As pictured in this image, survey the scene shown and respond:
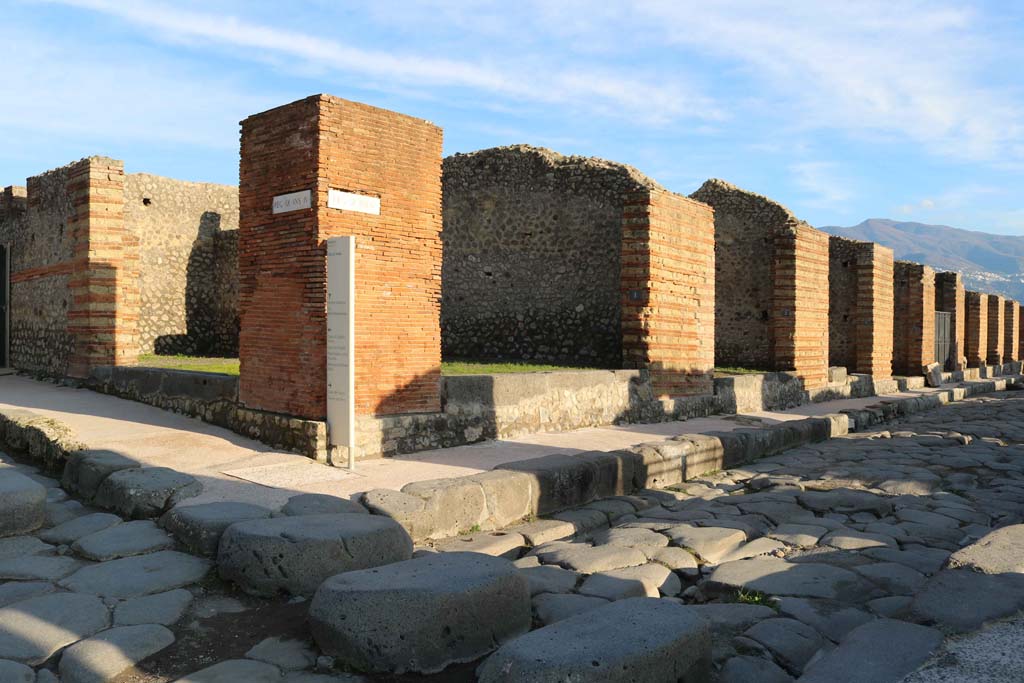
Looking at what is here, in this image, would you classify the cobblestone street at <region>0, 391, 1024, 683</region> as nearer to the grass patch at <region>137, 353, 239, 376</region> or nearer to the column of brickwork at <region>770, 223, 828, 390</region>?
the grass patch at <region>137, 353, 239, 376</region>

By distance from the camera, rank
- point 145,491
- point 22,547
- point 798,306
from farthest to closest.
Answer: point 798,306 → point 145,491 → point 22,547

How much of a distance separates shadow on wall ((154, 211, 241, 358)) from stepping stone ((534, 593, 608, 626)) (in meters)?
11.0

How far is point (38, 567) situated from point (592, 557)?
2.65 m

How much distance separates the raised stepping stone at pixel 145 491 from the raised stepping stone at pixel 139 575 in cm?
59

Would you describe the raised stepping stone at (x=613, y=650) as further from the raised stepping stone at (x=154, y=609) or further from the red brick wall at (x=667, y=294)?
the red brick wall at (x=667, y=294)

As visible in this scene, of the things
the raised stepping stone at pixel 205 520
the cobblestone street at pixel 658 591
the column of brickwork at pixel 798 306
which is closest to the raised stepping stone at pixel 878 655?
the cobblestone street at pixel 658 591

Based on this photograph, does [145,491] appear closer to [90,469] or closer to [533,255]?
[90,469]

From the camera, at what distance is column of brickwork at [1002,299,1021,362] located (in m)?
28.4

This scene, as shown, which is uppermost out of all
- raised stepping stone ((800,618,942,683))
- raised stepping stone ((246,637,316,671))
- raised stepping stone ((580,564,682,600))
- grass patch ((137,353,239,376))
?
grass patch ((137,353,239,376))

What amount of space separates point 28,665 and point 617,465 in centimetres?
412

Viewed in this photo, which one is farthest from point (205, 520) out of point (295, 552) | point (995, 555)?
point (995, 555)

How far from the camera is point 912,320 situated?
18.1m

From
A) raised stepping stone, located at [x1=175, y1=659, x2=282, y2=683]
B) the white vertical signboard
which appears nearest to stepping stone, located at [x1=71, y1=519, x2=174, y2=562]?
raised stepping stone, located at [x1=175, y1=659, x2=282, y2=683]

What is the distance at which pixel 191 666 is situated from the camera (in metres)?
2.70
